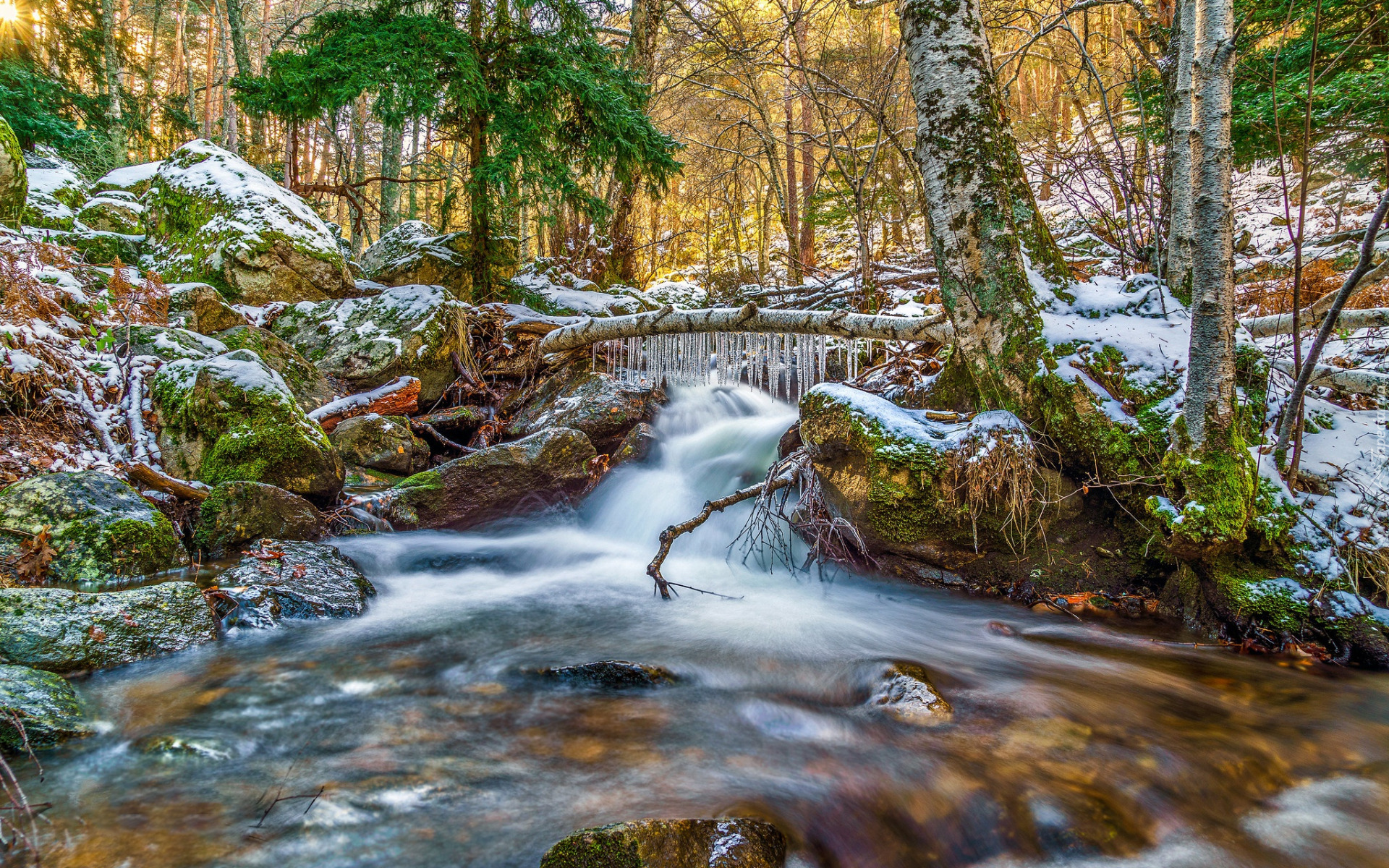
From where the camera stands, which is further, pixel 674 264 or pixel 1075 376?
pixel 674 264

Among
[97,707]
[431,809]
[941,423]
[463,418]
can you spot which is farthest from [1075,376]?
[463,418]

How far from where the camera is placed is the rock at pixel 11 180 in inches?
235

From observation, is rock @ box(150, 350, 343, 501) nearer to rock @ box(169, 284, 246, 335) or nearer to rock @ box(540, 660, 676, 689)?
rock @ box(169, 284, 246, 335)

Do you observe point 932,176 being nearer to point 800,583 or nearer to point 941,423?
point 941,423

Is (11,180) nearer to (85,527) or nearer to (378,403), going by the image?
(378,403)

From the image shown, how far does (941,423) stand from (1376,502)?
209 cm

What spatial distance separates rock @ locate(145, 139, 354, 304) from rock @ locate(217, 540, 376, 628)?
17.1 ft

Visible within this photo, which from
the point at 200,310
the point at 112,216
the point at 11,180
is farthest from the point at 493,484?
the point at 112,216

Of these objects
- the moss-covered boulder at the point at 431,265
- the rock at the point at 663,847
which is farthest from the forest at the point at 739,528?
the moss-covered boulder at the point at 431,265

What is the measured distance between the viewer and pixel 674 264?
19734 mm

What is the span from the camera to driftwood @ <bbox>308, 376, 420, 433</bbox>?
621 centimetres

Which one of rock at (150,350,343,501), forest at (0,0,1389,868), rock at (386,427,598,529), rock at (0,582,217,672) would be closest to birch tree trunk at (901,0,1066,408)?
forest at (0,0,1389,868)

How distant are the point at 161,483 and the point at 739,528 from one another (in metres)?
4.19

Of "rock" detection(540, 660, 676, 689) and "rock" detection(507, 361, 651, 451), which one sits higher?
"rock" detection(507, 361, 651, 451)
